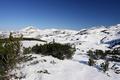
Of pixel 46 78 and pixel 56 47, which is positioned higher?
pixel 56 47

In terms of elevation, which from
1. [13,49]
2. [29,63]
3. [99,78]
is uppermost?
[13,49]

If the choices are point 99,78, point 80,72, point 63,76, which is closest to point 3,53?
point 63,76

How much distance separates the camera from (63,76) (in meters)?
11.1

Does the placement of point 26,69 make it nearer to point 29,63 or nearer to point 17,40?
point 29,63

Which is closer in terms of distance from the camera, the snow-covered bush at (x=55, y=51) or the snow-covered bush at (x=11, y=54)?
the snow-covered bush at (x=11, y=54)

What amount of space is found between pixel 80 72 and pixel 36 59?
3.34 meters

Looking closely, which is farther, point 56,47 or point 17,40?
point 56,47

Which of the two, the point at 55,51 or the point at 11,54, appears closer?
the point at 11,54

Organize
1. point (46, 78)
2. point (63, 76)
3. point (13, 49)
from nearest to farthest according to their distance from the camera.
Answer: point (13, 49), point (46, 78), point (63, 76)

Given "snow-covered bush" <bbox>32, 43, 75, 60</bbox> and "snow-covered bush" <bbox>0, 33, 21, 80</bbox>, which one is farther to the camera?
"snow-covered bush" <bbox>32, 43, 75, 60</bbox>

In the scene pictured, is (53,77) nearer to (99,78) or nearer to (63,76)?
(63,76)

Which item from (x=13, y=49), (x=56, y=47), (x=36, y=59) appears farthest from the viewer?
(x=56, y=47)

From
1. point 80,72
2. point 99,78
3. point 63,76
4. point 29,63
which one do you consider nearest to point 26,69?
point 29,63

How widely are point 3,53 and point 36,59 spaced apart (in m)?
3.14
